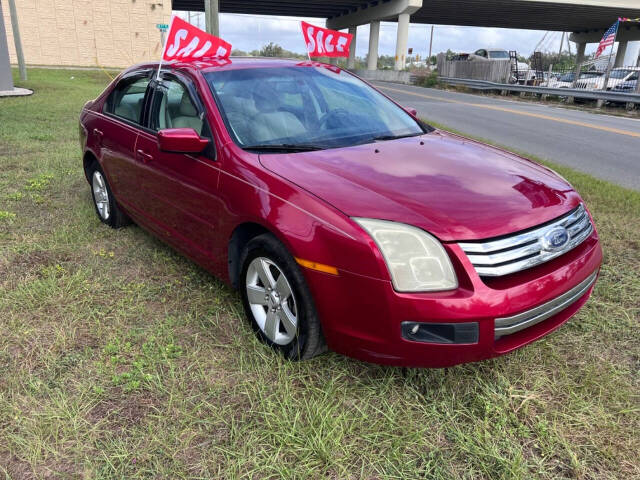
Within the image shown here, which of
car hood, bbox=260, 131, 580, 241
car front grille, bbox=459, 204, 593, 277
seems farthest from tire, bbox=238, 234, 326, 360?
car front grille, bbox=459, 204, 593, 277

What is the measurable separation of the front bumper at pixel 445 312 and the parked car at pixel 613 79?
81.5 ft

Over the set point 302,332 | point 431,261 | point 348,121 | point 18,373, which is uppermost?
point 348,121

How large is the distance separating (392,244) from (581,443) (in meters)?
1.19

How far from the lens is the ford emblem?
2322 millimetres

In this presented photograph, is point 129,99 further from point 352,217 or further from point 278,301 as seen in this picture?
point 352,217

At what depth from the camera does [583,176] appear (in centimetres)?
643

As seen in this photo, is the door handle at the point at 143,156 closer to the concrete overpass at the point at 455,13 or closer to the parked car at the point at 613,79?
the parked car at the point at 613,79

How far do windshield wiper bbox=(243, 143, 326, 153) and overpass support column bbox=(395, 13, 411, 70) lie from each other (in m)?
40.5

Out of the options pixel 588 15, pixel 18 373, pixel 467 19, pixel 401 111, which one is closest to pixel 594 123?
pixel 401 111

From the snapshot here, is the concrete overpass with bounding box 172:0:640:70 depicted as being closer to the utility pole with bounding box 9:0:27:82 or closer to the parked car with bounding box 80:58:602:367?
the utility pole with bounding box 9:0:27:82

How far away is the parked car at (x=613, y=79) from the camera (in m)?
23.1

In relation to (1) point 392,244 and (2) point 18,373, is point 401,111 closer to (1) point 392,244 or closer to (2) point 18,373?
(1) point 392,244

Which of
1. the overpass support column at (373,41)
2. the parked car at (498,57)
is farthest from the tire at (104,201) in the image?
the overpass support column at (373,41)

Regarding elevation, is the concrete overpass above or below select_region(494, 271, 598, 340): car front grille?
above
